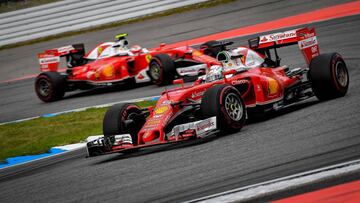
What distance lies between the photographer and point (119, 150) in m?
11.2

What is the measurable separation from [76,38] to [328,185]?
23751mm

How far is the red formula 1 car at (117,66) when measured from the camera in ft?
62.4

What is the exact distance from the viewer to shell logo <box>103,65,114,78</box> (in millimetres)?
20331

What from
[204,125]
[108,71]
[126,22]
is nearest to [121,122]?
[204,125]

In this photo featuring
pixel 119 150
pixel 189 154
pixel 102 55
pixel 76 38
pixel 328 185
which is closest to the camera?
pixel 328 185

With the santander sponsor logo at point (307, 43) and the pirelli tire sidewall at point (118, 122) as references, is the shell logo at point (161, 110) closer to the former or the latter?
the pirelli tire sidewall at point (118, 122)

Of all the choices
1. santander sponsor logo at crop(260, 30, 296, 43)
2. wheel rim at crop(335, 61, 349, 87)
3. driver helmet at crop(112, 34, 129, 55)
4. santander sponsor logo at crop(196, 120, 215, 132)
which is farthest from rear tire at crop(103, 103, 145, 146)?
driver helmet at crop(112, 34, 129, 55)

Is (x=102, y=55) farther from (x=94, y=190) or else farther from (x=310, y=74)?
(x=94, y=190)

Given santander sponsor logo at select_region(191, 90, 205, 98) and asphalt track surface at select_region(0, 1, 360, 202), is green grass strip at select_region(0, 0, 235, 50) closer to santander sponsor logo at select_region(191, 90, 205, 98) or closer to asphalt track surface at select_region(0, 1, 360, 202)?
asphalt track surface at select_region(0, 1, 360, 202)

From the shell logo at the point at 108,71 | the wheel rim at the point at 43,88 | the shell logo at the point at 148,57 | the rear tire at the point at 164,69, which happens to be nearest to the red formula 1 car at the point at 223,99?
the rear tire at the point at 164,69

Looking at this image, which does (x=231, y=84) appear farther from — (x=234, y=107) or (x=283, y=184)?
(x=283, y=184)

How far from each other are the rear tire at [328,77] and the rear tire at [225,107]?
1.56 meters

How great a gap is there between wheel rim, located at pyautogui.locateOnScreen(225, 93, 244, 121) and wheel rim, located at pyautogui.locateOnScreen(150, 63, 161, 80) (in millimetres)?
7984

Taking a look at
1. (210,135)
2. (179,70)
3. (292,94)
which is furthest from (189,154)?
(179,70)
